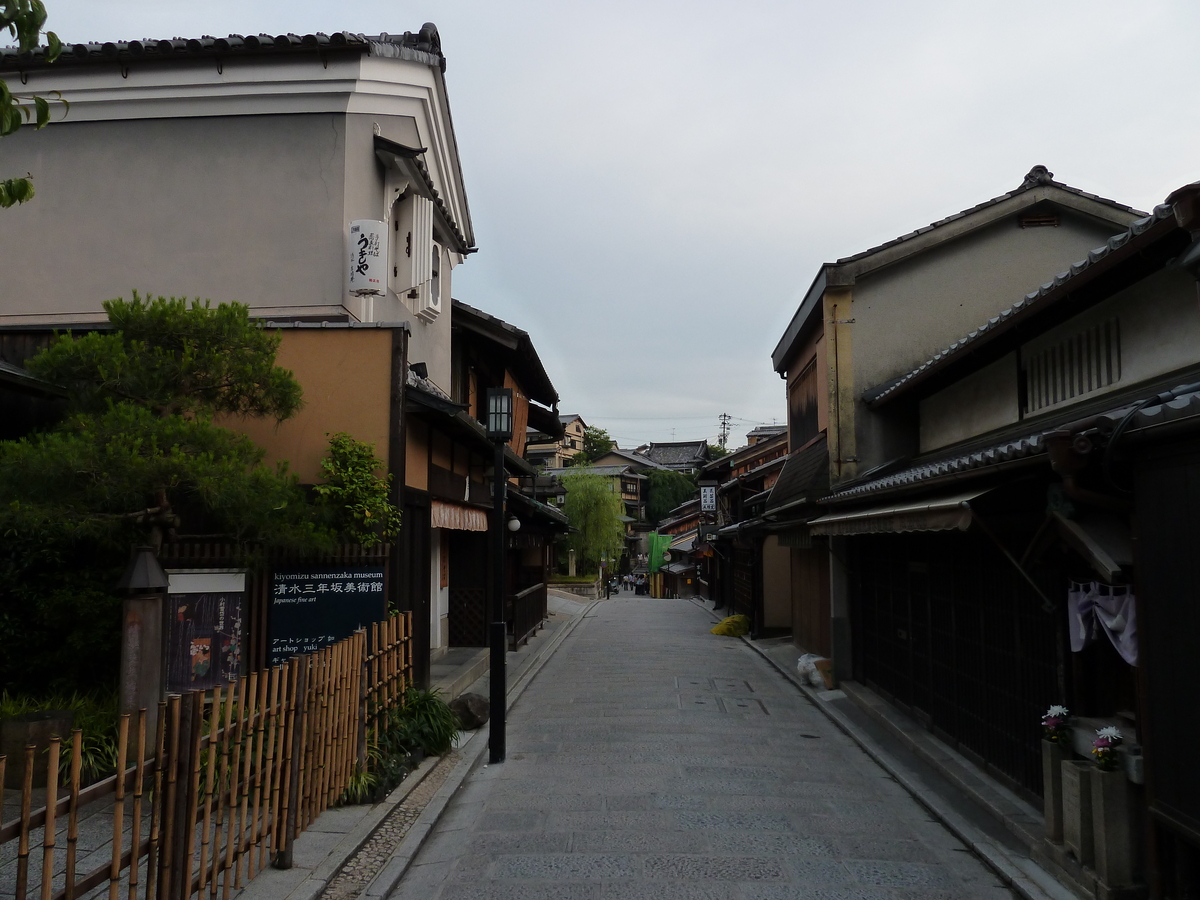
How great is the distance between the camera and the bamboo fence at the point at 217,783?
14.5 feet

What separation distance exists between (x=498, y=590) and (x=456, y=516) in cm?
481

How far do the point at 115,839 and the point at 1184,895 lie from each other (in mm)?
6243

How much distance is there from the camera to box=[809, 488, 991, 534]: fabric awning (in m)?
7.39

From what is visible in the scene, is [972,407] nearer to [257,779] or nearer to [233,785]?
[257,779]

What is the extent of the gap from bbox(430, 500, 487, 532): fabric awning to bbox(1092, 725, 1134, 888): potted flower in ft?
32.8

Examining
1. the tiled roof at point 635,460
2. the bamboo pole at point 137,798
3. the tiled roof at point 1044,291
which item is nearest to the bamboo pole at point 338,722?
the bamboo pole at point 137,798

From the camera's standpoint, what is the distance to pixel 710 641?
2472 centimetres

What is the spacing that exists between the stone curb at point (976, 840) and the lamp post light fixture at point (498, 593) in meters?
4.57

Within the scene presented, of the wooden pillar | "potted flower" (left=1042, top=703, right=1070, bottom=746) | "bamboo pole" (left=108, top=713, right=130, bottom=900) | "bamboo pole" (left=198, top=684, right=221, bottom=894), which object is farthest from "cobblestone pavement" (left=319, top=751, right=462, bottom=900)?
"potted flower" (left=1042, top=703, right=1070, bottom=746)

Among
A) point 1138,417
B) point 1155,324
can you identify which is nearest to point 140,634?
point 1138,417

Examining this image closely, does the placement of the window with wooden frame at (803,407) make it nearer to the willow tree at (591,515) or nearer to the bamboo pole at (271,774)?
the bamboo pole at (271,774)

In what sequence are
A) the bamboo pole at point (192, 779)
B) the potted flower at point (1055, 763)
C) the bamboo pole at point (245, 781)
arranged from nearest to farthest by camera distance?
the bamboo pole at point (192, 779) → the bamboo pole at point (245, 781) → the potted flower at point (1055, 763)

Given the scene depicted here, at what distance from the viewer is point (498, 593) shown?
36.9ft

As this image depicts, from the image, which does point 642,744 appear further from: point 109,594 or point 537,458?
point 537,458
